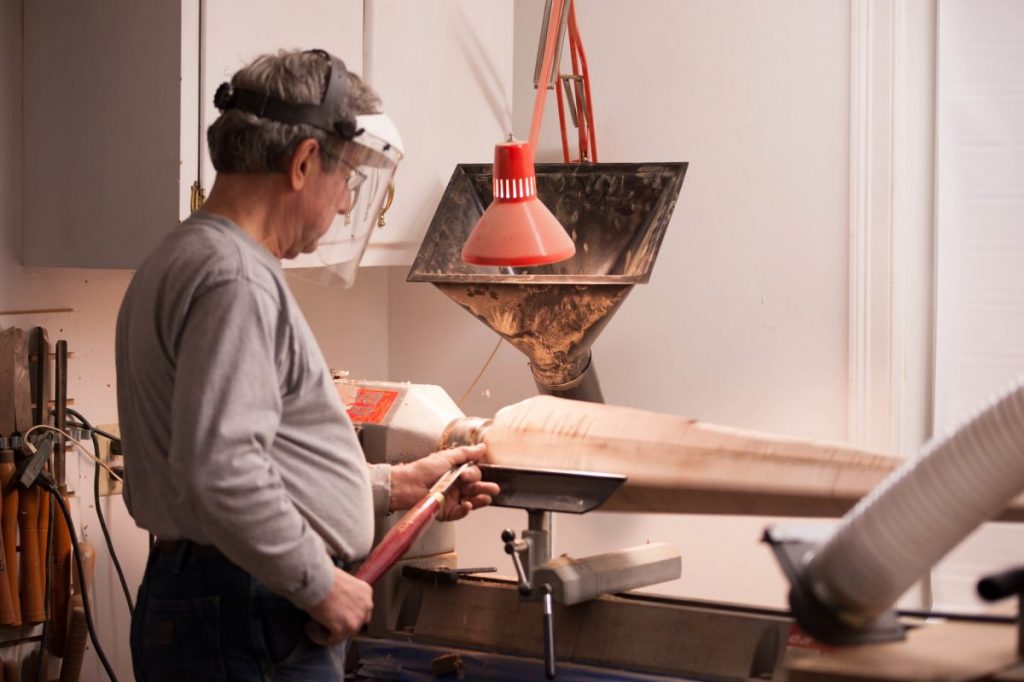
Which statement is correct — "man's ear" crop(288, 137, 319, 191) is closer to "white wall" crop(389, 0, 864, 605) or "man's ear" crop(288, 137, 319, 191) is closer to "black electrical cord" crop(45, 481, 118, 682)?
"black electrical cord" crop(45, 481, 118, 682)

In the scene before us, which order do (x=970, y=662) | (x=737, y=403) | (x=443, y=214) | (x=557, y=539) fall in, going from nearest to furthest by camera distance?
(x=970, y=662), (x=443, y=214), (x=737, y=403), (x=557, y=539)

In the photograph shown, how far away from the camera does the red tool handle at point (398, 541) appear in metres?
1.93

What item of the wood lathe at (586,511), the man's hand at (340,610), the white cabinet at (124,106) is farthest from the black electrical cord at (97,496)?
the man's hand at (340,610)

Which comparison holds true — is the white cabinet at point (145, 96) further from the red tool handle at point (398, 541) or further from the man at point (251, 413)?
the red tool handle at point (398, 541)

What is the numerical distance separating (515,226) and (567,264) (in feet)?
2.51

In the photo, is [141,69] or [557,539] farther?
[557,539]

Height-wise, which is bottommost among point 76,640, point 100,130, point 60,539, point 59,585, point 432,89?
point 76,640

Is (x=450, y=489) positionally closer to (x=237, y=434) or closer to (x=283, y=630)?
(x=283, y=630)

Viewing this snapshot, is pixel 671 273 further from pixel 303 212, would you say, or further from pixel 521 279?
pixel 303 212

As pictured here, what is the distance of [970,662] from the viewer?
1.14 m

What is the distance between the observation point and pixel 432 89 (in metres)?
3.17

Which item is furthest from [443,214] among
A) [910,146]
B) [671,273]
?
[910,146]

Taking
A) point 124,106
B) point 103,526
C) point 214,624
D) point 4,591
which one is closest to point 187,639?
point 214,624

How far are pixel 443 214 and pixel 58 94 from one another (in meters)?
0.90
